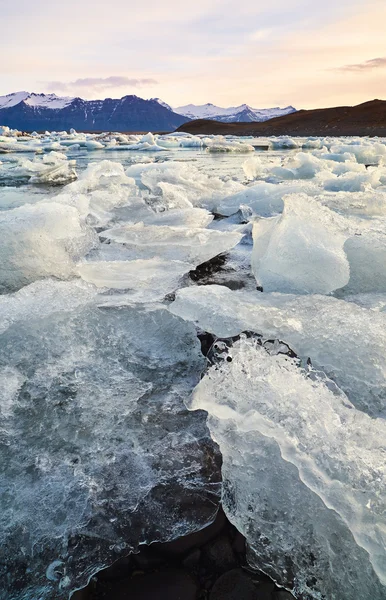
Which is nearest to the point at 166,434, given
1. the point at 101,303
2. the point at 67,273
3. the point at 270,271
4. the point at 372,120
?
the point at 101,303

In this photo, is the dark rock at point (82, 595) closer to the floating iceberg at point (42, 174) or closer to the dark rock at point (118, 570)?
the dark rock at point (118, 570)

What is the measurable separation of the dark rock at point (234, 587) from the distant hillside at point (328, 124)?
34.2 meters

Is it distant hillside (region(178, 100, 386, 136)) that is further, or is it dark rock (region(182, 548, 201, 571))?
distant hillside (region(178, 100, 386, 136))

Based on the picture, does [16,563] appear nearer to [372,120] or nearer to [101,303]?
[101,303]

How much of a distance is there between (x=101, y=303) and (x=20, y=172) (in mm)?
8577

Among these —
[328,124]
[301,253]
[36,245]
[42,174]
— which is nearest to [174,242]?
[36,245]

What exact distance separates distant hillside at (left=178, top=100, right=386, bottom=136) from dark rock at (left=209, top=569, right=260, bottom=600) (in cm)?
3424

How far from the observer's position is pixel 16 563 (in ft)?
3.01

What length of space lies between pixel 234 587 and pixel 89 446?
0.58 metres

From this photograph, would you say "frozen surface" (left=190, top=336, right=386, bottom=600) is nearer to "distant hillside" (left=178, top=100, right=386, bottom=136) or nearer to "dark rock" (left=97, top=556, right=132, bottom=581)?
"dark rock" (left=97, top=556, right=132, bottom=581)

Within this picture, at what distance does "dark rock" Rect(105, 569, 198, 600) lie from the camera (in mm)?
890

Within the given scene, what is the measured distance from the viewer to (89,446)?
47.8 inches

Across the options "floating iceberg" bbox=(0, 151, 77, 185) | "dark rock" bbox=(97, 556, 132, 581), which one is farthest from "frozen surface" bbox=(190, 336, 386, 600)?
"floating iceberg" bbox=(0, 151, 77, 185)

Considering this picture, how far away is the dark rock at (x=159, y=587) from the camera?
89 centimetres
